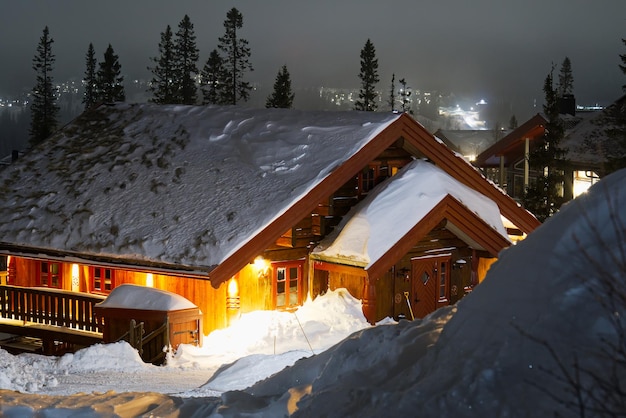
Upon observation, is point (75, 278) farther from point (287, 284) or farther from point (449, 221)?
point (449, 221)

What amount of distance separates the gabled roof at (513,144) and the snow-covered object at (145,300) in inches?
1089

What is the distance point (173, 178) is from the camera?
22.2 m

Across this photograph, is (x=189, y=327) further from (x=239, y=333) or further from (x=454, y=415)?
(x=454, y=415)

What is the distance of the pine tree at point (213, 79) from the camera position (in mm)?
64812

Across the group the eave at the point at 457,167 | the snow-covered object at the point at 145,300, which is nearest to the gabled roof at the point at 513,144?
the eave at the point at 457,167

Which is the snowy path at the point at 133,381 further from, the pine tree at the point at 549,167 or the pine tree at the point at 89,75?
the pine tree at the point at 89,75

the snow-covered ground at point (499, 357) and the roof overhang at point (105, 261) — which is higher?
the snow-covered ground at point (499, 357)

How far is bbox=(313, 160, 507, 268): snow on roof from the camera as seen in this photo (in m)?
20.0

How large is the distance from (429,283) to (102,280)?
8.72m

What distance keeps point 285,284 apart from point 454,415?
1486cm

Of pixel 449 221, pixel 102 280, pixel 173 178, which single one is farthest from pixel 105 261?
pixel 449 221

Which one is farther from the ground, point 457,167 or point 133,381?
point 457,167

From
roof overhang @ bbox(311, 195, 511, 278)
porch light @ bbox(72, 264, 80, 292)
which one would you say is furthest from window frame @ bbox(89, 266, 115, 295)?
roof overhang @ bbox(311, 195, 511, 278)

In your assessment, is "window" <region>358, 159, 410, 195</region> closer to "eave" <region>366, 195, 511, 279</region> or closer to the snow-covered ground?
"eave" <region>366, 195, 511, 279</region>
